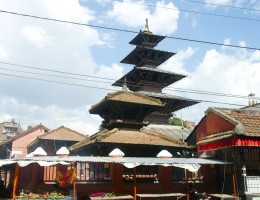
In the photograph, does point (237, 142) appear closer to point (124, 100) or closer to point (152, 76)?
point (124, 100)

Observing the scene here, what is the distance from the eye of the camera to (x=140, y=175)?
63.3 ft

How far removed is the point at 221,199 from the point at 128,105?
8.25 metres

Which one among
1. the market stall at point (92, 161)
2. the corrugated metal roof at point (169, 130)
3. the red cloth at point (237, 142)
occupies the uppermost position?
the corrugated metal roof at point (169, 130)

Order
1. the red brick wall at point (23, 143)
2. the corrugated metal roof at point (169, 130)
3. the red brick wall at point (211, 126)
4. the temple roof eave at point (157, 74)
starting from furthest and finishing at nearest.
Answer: the red brick wall at point (23, 143)
the temple roof eave at point (157, 74)
the corrugated metal roof at point (169, 130)
the red brick wall at point (211, 126)

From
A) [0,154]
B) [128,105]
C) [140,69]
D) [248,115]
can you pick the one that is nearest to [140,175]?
[128,105]

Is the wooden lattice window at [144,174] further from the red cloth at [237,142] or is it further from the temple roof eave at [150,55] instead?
the temple roof eave at [150,55]

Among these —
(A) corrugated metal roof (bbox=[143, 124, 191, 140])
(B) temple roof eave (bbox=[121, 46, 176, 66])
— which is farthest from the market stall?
(B) temple roof eave (bbox=[121, 46, 176, 66])

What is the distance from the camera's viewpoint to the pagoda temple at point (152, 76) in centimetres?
3219

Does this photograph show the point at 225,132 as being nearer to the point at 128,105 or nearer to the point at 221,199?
the point at 221,199

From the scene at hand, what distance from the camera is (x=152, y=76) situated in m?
34.8

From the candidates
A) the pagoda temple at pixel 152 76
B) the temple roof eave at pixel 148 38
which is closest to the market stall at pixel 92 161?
the pagoda temple at pixel 152 76

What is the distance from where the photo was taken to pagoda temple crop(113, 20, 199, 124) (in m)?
32.2

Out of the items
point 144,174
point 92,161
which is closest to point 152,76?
point 144,174

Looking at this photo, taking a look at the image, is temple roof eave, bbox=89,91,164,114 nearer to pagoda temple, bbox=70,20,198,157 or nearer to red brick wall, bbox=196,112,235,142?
pagoda temple, bbox=70,20,198,157
